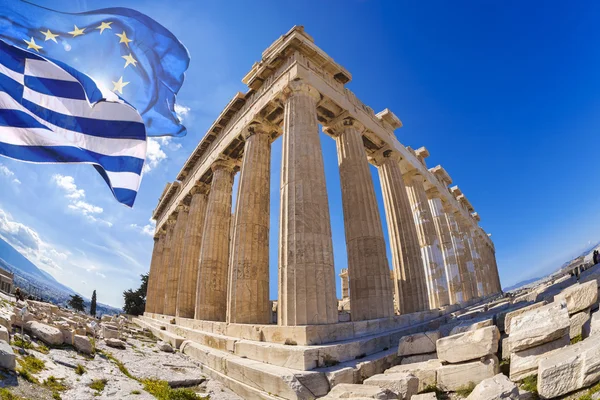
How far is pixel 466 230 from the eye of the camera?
32312mm

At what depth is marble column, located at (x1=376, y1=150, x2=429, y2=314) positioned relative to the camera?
50.9ft

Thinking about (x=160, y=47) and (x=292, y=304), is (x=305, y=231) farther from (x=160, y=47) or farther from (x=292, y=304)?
(x=160, y=47)

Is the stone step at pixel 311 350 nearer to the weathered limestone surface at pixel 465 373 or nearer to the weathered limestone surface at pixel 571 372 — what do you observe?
the weathered limestone surface at pixel 465 373

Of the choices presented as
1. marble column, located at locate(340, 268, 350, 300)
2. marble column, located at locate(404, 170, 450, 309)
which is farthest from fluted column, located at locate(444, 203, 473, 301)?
marble column, located at locate(340, 268, 350, 300)

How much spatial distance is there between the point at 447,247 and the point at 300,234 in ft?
62.9

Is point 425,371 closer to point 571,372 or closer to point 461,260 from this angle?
point 571,372

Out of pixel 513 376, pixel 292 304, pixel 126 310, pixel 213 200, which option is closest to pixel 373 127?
pixel 213 200

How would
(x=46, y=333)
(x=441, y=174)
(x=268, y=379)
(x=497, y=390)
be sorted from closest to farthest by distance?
(x=497, y=390), (x=268, y=379), (x=46, y=333), (x=441, y=174)

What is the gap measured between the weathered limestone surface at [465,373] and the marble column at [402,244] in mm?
10395

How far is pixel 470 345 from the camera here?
5.52 m

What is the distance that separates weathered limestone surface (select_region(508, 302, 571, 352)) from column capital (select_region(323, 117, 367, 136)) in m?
11.7

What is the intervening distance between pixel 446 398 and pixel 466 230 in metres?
31.2

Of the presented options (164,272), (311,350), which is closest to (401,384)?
(311,350)

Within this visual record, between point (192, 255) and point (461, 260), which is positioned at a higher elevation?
point (192, 255)
